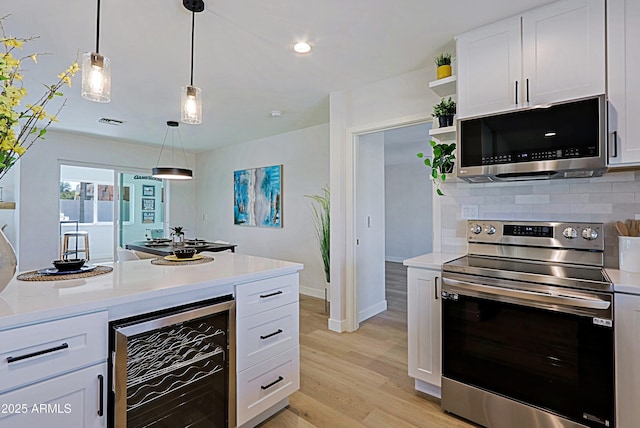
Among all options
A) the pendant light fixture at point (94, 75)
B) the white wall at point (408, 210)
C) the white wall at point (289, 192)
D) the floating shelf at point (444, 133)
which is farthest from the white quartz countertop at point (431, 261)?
the white wall at point (408, 210)

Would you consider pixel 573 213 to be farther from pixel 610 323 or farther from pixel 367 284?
pixel 367 284

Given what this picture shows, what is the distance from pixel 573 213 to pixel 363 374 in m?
1.87

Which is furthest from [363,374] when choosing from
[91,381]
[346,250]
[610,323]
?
[91,381]

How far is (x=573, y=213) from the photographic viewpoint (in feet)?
6.77

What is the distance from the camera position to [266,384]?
182 cm

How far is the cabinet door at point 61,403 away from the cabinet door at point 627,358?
7.38ft

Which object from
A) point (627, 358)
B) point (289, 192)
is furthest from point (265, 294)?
point (289, 192)

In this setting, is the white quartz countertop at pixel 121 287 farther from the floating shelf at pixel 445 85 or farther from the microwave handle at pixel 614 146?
the microwave handle at pixel 614 146

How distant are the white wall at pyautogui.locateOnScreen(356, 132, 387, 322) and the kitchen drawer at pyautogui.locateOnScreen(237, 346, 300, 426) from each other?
1.71 m

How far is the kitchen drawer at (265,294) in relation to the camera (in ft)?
5.60

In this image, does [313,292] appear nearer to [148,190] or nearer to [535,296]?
[535,296]

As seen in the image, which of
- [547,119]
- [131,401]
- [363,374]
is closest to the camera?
[131,401]

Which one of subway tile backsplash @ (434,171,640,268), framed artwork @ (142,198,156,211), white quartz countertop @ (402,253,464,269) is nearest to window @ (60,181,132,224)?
framed artwork @ (142,198,156,211)

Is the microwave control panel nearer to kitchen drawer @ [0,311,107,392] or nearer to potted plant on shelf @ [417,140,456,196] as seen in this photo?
potted plant on shelf @ [417,140,456,196]
